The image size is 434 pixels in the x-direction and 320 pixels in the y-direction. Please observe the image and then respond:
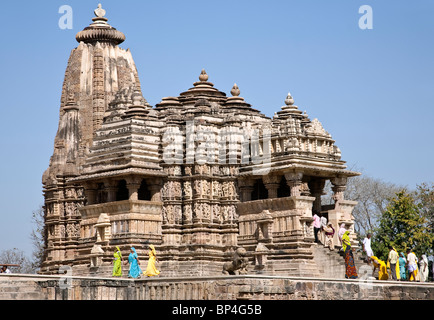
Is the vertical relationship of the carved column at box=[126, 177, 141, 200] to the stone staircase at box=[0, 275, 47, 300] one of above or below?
above

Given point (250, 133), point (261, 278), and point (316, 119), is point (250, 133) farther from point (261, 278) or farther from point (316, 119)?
point (261, 278)

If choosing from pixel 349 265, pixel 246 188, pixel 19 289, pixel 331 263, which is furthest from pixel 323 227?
pixel 19 289

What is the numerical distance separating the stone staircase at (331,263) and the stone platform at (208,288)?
3.41 m

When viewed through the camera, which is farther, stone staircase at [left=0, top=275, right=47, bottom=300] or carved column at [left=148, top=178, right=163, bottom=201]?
carved column at [left=148, top=178, right=163, bottom=201]

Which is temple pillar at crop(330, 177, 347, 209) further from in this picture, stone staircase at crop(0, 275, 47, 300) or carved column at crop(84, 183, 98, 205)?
stone staircase at crop(0, 275, 47, 300)

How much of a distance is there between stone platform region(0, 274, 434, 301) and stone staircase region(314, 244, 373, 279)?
134 inches

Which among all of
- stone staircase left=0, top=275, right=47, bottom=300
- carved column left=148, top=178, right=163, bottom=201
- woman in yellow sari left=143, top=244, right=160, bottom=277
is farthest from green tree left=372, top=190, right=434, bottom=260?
stone staircase left=0, top=275, right=47, bottom=300

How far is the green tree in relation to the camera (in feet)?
171

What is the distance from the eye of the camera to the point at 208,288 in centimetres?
3384

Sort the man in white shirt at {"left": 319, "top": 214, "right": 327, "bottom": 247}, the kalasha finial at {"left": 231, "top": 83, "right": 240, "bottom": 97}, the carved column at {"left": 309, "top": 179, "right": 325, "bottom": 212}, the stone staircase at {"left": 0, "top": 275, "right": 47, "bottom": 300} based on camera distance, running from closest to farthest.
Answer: the stone staircase at {"left": 0, "top": 275, "right": 47, "bottom": 300}
the man in white shirt at {"left": 319, "top": 214, "right": 327, "bottom": 247}
the carved column at {"left": 309, "top": 179, "right": 325, "bottom": 212}
the kalasha finial at {"left": 231, "top": 83, "right": 240, "bottom": 97}

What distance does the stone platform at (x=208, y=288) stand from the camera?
109 ft

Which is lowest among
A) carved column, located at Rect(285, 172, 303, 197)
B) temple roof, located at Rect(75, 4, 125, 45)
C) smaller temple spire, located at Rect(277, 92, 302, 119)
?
carved column, located at Rect(285, 172, 303, 197)

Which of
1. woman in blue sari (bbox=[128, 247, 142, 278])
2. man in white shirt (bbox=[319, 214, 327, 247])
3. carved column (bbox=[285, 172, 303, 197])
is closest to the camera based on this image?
woman in blue sari (bbox=[128, 247, 142, 278])
